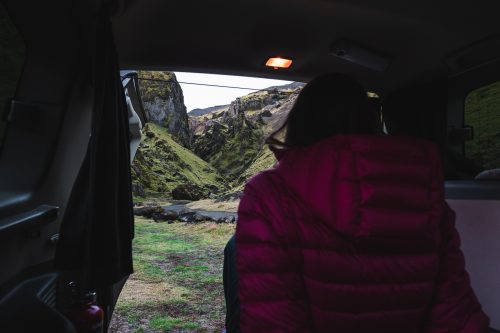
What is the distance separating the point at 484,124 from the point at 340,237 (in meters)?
3.03

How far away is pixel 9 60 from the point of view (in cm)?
219

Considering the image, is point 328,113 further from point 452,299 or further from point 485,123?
point 485,123

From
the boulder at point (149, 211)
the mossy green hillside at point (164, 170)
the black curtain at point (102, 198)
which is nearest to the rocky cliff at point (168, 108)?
the mossy green hillside at point (164, 170)

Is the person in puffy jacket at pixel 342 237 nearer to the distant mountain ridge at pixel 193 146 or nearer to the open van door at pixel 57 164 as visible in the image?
the open van door at pixel 57 164

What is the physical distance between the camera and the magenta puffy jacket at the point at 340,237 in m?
1.12

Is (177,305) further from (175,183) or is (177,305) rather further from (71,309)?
(175,183)

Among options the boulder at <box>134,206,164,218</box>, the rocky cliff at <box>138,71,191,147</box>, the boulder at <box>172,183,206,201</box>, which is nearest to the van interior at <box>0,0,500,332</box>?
the boulder at <box>134,206,164,218</box>

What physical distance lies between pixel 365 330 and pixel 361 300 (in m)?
0.11

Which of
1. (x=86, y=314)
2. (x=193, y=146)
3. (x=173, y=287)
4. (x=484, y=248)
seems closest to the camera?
(x=86, y=314)

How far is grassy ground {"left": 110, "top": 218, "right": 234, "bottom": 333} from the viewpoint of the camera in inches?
203

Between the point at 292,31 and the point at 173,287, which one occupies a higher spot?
the point at 292,31

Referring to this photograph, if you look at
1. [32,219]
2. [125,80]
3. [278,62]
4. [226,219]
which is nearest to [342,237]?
[32,219]

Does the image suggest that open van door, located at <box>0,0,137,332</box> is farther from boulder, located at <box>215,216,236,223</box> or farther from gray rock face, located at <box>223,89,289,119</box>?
gray rock face, located at <box>223,89,289,119</box>

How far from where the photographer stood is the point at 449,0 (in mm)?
2391
